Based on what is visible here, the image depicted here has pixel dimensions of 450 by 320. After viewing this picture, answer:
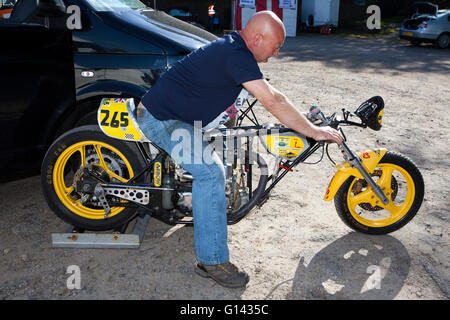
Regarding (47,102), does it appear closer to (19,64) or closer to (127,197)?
(19,64)

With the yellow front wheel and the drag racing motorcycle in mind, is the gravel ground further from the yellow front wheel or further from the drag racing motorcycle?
the drag racing motorcycle

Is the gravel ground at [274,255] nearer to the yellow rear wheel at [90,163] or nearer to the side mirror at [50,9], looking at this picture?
the yellow rear wheel at [90,163]

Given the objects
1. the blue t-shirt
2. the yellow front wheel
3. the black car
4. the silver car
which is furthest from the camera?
the silver car

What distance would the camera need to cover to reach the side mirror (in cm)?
353

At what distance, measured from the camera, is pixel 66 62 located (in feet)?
11.9

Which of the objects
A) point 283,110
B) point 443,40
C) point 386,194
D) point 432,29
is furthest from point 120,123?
point 443,40

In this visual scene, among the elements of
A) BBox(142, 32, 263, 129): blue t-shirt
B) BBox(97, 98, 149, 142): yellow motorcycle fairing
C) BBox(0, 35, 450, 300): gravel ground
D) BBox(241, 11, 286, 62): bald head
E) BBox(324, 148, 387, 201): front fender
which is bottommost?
BBox(0, 35, 450, 300): gravel ground

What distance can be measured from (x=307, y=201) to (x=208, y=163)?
5.24ft

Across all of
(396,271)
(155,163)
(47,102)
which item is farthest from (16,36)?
(396,271)

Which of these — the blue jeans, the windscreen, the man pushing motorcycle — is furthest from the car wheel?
the blue jeans

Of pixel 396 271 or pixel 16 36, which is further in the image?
pixel 16 36

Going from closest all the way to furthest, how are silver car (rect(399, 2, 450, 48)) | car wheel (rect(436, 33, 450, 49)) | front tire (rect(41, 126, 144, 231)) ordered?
front tire (rect(41, 126, 144, 231))
silver car (rect(399, 2, 450, 48))
car wheel (rect(436, 33, 450, 49))

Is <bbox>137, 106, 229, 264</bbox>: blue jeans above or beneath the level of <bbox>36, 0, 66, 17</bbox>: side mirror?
beneath

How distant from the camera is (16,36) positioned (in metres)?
3.47
